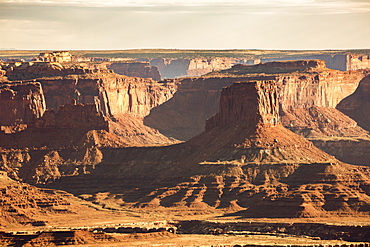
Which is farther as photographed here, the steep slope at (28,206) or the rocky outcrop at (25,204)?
the rocky outcrop at (25,204)

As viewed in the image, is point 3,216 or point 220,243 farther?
point 3,216

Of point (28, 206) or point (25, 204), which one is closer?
point (25, 204)

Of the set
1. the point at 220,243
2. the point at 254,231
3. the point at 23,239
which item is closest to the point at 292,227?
the point at 254,231

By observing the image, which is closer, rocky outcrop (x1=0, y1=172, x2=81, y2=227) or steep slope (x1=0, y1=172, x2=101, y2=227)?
steep slope (x1=0, y1=172, x2=101, y2=227)

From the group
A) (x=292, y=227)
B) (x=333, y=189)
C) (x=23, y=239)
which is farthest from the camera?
(x=333, y=189)

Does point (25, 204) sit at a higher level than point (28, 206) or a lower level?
higher

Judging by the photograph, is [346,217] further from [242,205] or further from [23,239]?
[23,239]

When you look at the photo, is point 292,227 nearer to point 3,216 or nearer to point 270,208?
point 270,208

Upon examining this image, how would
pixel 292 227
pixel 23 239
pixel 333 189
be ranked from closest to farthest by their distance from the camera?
1. pixel 23 239
2. pixel 292 227
3. pixel 333 189

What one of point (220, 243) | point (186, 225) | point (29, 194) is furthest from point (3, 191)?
point (220, 243)
